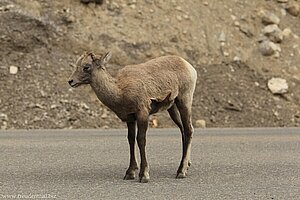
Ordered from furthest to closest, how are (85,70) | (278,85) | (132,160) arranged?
1. (278,85)
2. (132,160)
3. (85,70)

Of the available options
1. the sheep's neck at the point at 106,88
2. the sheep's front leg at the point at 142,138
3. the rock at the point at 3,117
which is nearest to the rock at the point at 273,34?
the rock at the point at 3,117

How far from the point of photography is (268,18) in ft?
90.7

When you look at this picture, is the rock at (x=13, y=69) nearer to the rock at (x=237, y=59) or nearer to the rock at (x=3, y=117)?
the rock at (x=3, y=117)

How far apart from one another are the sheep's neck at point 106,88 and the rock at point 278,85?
15290 millimetres

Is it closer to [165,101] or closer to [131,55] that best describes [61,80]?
[131,55]

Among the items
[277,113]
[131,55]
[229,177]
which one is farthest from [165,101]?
[131,55]

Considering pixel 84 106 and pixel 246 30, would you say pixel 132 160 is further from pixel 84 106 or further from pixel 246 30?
pixel 246 30

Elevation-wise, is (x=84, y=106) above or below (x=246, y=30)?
below

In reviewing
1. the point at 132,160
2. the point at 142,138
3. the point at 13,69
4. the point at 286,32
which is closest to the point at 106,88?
the point at 142,138

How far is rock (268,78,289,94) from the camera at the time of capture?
23.9 metres

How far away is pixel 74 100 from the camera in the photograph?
2136cm

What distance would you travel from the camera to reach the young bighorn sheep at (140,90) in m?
9.20

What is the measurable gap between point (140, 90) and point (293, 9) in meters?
20.7

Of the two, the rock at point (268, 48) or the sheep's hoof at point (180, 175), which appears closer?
the sheep's hoof at point (180, 175)
